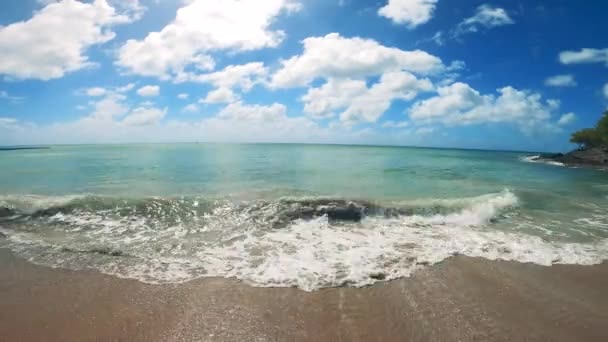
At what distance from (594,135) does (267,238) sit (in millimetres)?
89399

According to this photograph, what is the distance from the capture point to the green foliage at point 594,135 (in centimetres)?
6222

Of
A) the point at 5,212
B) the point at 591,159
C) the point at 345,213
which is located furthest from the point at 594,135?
the point at 5,212

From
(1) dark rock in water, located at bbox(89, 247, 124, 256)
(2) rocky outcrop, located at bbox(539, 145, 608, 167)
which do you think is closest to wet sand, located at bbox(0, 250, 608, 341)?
(1) dark rock in water, located at bbox(89, 247, 124, 256)

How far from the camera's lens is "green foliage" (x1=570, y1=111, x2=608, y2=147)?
62.2 m

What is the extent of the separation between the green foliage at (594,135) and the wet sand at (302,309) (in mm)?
81171

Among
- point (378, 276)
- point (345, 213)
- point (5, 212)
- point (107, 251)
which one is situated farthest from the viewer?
point (345, 213)

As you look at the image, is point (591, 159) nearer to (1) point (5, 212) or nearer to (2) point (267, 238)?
(2) point (267, 238)

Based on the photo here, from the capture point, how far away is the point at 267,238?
9.46 meters

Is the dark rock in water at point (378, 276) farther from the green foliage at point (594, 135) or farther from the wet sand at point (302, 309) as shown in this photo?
the green foliage at point (594, 135)

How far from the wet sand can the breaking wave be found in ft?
1.80

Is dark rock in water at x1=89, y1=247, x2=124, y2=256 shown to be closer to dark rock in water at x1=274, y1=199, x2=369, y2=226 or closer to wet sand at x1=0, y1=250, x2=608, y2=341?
wet sand at x1=0, y1=250, x2=608, y2=341

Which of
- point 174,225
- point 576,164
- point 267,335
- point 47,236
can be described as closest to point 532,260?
point 267,335

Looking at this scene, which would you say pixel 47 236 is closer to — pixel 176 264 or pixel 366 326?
pixel 176 264

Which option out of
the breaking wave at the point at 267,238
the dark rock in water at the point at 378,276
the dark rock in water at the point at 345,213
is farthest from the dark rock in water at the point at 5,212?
the dark rock in water at the point at 378,276
